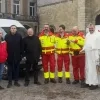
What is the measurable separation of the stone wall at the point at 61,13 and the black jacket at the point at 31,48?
28.2 metres

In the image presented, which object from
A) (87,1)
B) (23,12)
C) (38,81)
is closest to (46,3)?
(23,12)

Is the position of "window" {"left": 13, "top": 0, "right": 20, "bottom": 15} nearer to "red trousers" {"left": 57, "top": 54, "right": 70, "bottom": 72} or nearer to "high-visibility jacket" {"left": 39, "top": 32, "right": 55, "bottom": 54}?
"high-visibility jacket" {"left": 39, "top": 32, "right": 55, "bottom": 54}

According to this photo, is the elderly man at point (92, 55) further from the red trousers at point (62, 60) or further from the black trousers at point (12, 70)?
the black trousers at point (12, 70)

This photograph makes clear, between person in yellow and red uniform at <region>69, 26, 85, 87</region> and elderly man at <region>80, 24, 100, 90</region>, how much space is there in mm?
342

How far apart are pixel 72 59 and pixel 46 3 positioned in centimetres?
3408

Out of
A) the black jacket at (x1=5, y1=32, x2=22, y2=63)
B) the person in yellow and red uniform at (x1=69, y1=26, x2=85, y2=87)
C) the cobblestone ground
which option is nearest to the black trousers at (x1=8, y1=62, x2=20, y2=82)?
the black jacket at (x1=5, y1=32, x2=22, y2=63)

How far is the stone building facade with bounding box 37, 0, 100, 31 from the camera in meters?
36.2

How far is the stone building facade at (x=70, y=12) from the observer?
36219mm

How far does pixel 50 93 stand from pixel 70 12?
3095 cm

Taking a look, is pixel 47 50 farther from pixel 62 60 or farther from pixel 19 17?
pixel 19 17

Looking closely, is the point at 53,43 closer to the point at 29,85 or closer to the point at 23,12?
the point at 29,85

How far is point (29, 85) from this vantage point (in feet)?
33.2

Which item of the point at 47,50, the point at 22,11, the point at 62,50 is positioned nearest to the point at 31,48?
the point at 47,50

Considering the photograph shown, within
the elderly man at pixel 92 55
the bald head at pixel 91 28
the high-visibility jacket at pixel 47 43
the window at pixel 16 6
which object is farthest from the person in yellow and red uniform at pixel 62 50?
the window at pixel 16 6
